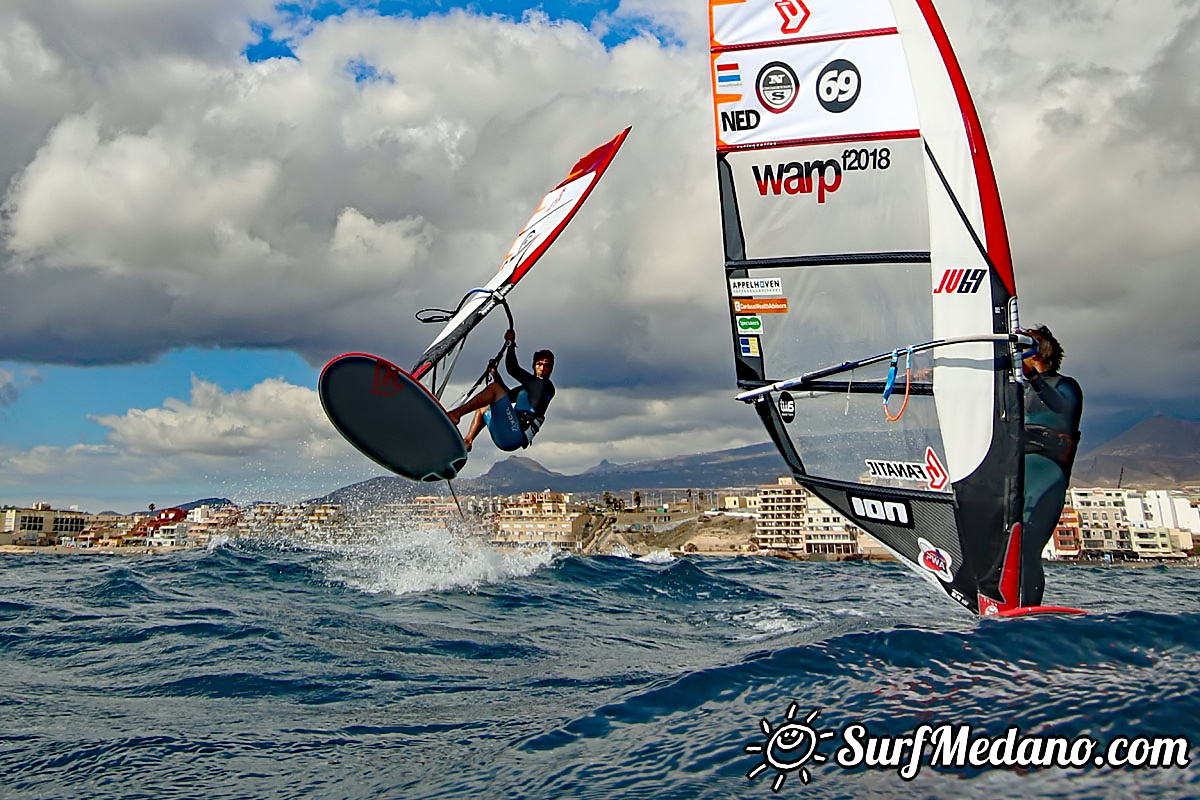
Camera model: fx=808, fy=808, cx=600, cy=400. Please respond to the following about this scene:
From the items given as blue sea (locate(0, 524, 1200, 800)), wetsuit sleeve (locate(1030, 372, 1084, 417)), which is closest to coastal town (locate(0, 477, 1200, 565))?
blue sea (locate(0, 524, 1200, 800))

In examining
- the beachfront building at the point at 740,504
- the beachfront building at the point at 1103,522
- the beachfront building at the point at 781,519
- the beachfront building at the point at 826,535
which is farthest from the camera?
the beachfront building at the point at 740,504

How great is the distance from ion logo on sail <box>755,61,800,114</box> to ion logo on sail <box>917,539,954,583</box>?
3.73m

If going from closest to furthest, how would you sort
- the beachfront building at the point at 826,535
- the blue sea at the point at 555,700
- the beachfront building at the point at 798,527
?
the blue sea at the point at 555,700, the beachfront building at the point at 826,535, the beachfront building at the point at 798,527

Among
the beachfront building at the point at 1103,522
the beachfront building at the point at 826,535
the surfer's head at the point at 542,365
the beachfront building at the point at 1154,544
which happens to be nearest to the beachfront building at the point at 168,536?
the beachfront building at the point at 826,535

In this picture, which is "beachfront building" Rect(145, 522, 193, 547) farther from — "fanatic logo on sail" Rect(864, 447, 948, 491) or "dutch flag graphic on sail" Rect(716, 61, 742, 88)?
"fanatic logo on sail" Rect(864, 447, 948, 491)

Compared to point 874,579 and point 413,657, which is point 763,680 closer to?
point 413,657

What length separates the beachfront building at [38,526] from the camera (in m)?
65.1

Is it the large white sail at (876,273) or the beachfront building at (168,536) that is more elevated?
the large white sail at (876,273)

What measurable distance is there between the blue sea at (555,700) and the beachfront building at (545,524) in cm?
5134

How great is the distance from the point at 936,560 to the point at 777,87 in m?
4.05

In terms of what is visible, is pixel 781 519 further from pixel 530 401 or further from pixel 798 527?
pixel 530 401

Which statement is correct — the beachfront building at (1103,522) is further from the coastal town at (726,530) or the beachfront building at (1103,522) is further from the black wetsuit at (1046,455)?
the black wetsuit at (1046,455)

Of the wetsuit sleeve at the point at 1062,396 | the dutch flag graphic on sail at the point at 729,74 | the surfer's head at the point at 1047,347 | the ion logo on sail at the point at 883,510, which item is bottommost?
the ion logo on sail at the point at 883,510

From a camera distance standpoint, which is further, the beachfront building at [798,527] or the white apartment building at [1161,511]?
the white apartment building at [1161,511]
